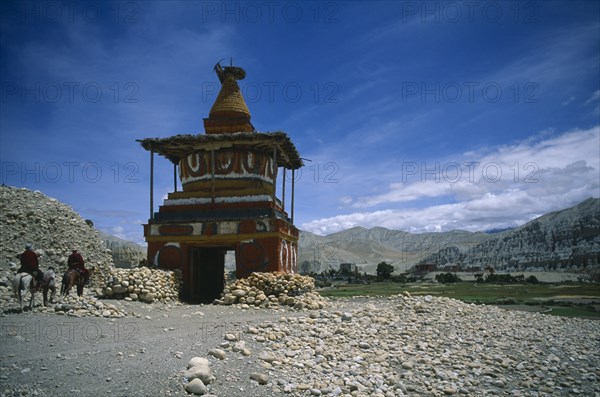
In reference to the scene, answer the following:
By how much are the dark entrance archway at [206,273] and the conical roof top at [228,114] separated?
709cm

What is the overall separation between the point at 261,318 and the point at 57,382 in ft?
24.0

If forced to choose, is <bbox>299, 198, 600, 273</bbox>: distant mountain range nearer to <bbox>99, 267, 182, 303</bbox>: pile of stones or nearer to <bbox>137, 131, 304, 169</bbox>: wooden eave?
<bbox>137, 131, 304, 169</bbox>: wooden eave

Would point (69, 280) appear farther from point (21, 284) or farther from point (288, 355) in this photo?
point (288, 355)

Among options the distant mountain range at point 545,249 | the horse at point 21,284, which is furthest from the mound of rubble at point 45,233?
the distant mountain range at point 545,249

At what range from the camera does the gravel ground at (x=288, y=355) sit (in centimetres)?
731

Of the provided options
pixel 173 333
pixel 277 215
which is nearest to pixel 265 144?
pixel 277 215

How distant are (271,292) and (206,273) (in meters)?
7.65

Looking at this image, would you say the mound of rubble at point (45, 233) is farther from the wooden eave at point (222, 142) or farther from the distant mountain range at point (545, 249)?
the distant mountain range at point (545, 249)

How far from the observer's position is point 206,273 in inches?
926

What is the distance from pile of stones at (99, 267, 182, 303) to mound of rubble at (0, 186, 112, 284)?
16.8 ft

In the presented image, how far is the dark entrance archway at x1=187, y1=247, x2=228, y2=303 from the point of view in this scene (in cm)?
2062

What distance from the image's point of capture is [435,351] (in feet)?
39.5

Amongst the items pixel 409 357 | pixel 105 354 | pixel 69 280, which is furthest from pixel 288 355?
pixel 69 280

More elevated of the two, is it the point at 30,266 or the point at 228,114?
the point at 228,114
